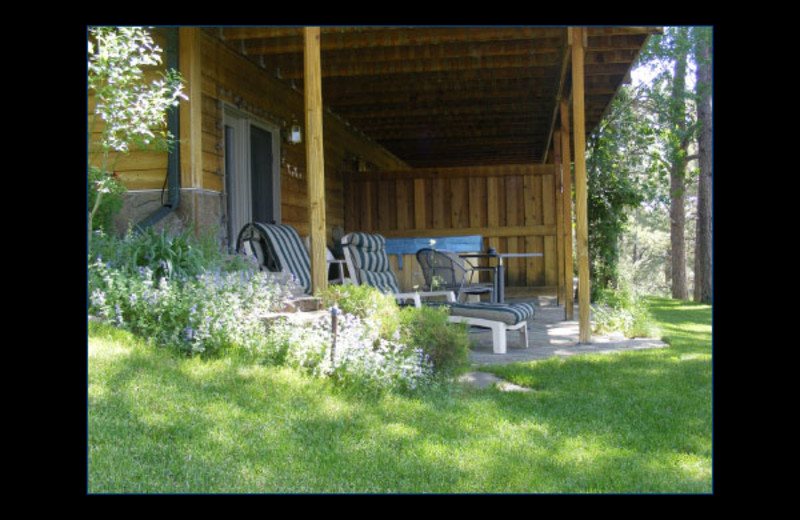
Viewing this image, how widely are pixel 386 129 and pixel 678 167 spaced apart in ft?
25.2

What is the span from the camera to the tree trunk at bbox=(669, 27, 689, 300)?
1596 centimetres

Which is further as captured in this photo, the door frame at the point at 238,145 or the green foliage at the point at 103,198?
the door frame at the point at 238,145

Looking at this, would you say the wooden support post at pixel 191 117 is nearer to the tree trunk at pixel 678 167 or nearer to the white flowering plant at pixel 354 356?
the white flowering plant at pixel 354 356

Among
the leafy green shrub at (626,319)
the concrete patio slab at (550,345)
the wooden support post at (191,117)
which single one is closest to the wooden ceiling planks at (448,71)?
the wooden support post at (191,117)

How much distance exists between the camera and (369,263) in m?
7.26

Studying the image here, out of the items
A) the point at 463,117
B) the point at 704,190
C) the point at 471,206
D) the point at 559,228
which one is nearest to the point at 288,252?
the point at 559,228

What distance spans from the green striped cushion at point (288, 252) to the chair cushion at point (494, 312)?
1.35 meters

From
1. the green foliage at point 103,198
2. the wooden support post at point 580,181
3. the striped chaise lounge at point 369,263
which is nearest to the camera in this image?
the green foliage at point 103,198

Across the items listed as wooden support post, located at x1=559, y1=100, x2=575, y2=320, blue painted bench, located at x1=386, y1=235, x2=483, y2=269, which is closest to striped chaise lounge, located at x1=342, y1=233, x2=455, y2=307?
wooden support post, located at x1=559, y1=100, x2=575, y2=320

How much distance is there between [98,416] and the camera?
3.26 meters

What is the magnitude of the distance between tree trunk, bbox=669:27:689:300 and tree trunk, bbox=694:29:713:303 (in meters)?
0.40

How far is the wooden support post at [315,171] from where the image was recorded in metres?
5.14
